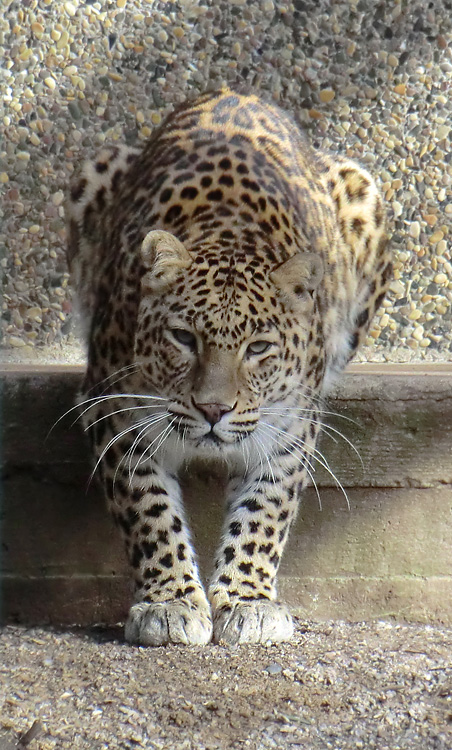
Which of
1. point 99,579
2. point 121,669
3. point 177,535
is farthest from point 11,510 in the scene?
point 121,669

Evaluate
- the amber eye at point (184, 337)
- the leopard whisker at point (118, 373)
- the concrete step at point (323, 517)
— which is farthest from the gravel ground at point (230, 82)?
the amber eye at point (184, 337)

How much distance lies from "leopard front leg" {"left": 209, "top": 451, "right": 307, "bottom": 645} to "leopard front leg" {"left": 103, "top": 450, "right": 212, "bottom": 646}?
0.10 m

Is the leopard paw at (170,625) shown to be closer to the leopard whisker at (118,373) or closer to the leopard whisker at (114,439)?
the leopard whisker at (114,439)

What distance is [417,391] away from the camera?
5230mm

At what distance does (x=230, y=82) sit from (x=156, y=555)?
3533 millimetres

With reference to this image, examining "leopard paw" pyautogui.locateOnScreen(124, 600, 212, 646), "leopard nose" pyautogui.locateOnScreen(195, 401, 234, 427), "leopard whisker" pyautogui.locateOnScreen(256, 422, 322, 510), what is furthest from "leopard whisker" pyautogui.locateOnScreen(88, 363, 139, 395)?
"leopard paw" pyautogui.locateOnScreen(124, 600, 212, 646)

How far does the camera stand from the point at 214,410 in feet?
13.8

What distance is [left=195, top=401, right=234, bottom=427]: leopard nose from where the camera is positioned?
13.7ft

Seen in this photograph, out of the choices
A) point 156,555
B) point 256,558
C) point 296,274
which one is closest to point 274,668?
point 256,558

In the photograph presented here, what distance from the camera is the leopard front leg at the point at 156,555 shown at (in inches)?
173

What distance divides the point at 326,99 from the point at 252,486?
3.17 meters

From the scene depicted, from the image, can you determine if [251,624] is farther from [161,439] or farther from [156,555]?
[161,439]

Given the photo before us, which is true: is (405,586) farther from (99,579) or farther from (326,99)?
(326,99)

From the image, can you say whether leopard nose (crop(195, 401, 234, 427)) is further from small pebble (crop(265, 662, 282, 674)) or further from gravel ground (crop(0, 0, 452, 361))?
gravel ground (crop(0, 0, 452, 361))
